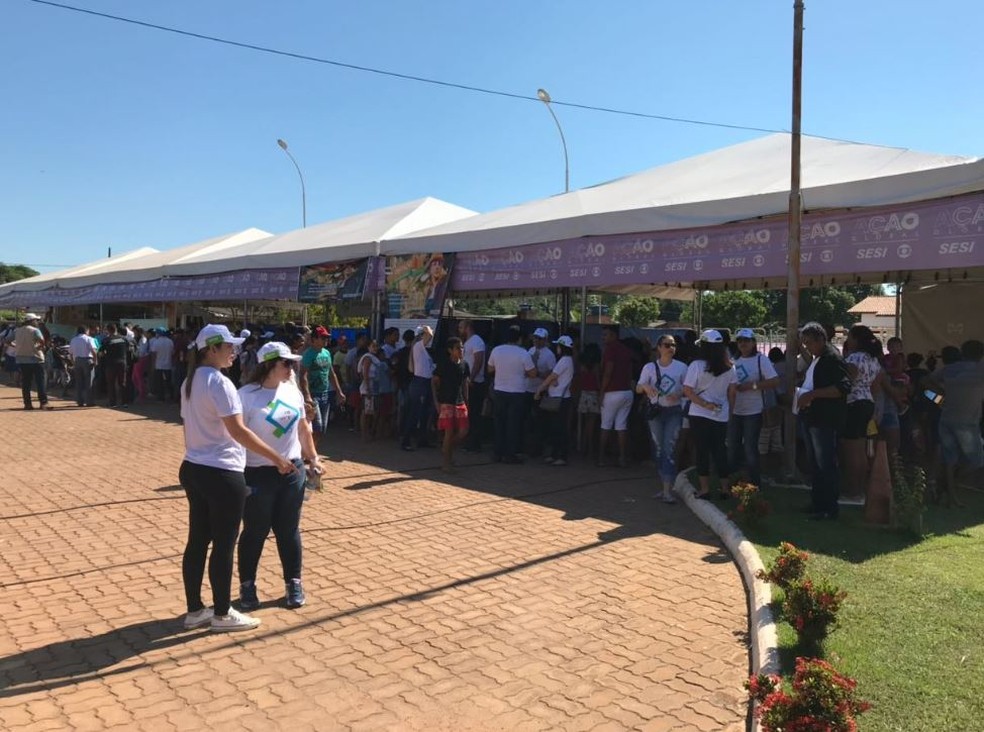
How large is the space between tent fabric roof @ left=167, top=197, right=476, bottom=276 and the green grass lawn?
876cm

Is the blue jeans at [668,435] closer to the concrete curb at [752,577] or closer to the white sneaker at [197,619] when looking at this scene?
the concrete curb at [752,577]

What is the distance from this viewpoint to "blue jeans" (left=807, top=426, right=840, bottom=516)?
6484 millimetres

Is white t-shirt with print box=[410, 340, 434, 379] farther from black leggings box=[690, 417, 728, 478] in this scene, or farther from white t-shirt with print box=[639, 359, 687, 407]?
black leggings box=[690, 417, 728, 478]

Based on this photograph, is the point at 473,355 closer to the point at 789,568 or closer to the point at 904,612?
the point at 789,568

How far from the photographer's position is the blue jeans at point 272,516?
4.26m

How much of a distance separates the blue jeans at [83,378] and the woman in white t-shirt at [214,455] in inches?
537

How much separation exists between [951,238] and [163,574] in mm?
7096

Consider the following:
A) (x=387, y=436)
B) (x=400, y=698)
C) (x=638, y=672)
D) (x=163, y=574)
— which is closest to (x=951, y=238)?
(x=638, y=672)

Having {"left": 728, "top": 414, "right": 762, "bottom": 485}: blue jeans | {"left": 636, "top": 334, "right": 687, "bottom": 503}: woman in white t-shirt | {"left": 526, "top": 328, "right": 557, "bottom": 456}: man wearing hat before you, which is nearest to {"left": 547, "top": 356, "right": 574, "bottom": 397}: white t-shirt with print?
{"left": 526, "top": 328, "right": 557, "bottom": 456}: man wearing hat

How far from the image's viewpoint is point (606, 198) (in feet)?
34.4

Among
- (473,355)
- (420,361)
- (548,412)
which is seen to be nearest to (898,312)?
(548,412)

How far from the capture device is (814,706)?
2709 mm

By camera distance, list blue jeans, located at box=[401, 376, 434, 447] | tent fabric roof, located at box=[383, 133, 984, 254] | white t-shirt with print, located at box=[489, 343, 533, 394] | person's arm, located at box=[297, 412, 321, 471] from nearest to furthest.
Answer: person's arm, located at box=[297, 412, 321, 471], tent fabric roof, located at box=[383, 133, 984, 254], white t-shirt with print, located at box=[489, 343, 533, 394], blue jeans, located at box=[401, 376, 434, 447]

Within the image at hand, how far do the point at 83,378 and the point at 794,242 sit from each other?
14508 mm
